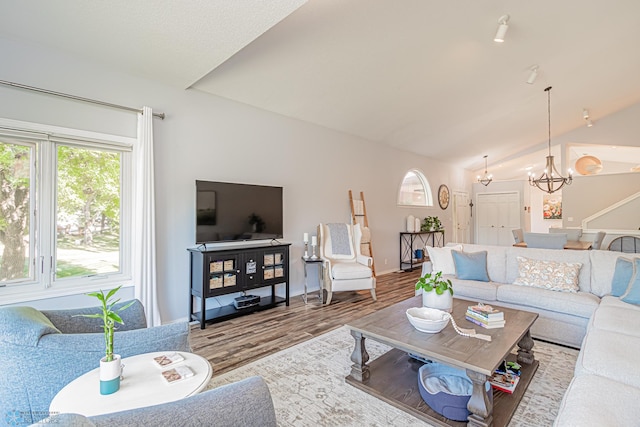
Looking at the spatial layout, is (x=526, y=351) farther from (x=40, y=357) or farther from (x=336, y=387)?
(x=40, y=357)

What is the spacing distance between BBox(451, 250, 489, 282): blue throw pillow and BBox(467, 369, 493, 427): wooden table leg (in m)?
2.15

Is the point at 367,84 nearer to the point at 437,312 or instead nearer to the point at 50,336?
the point at 437,312

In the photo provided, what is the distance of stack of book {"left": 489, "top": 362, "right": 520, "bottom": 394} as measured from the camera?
215 centimetres

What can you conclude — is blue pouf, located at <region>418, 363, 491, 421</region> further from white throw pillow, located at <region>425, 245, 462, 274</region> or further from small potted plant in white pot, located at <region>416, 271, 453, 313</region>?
white throw pillow, located at <region>425, 245, 462, 274</region>

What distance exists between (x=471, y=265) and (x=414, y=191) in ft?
13.2

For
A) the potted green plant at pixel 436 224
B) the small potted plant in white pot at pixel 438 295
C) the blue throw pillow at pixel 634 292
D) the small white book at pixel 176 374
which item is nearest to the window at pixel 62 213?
the small white book at pixel 176 374

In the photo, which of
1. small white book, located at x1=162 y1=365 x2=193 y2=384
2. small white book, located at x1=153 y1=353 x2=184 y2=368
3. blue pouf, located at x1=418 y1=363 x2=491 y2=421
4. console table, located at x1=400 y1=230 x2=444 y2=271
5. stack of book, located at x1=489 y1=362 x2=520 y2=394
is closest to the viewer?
small white book, located at x1=162 y1=365 x2=193 y2=384

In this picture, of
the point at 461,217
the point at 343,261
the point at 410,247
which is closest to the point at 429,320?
the point at 343,261

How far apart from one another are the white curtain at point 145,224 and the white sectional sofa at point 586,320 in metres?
3.36

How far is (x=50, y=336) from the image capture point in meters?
1.39

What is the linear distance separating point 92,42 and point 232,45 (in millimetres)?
1203

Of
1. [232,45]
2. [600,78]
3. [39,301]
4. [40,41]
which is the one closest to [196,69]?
[232,45]

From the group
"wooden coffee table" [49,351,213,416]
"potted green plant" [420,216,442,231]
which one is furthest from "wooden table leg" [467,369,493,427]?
"potted green plant" [420,216,442,231]

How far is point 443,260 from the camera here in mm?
4133
